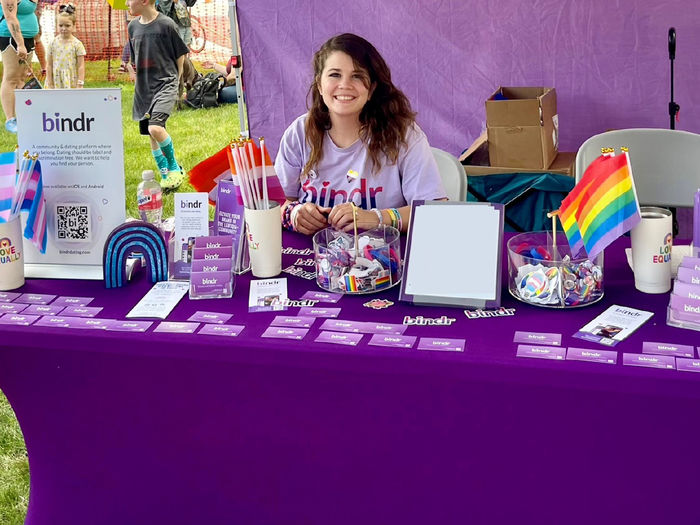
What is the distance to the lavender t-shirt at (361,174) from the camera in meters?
2.28

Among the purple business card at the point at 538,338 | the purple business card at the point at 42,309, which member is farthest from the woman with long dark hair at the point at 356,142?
the purple business card at the point at 538,338

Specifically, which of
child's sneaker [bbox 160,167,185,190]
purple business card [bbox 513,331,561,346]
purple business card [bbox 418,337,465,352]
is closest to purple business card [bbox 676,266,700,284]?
purple business card [bbox 513,331,561,346]

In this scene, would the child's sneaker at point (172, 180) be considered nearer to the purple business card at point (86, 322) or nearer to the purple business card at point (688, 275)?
the purple business card at point (86, 322)

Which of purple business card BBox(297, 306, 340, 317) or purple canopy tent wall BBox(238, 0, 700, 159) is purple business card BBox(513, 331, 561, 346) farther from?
purple canopy tent wall BBox(238, 0, 700, 159)

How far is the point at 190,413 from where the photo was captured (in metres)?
1.70

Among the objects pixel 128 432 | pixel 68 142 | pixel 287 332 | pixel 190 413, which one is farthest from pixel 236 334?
pixel 68 142

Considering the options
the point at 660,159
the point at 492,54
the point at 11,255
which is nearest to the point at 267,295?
the point at 11,255

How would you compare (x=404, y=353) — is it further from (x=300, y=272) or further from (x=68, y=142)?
(x=68, y=142)

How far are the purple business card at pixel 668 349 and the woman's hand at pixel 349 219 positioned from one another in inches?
28.6

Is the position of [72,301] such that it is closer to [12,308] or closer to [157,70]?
[12,308]

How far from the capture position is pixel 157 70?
5406 millimetres

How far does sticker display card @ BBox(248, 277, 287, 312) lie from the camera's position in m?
1.60

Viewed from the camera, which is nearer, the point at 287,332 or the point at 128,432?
the point at 287,332

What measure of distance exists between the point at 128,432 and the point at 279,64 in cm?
251
